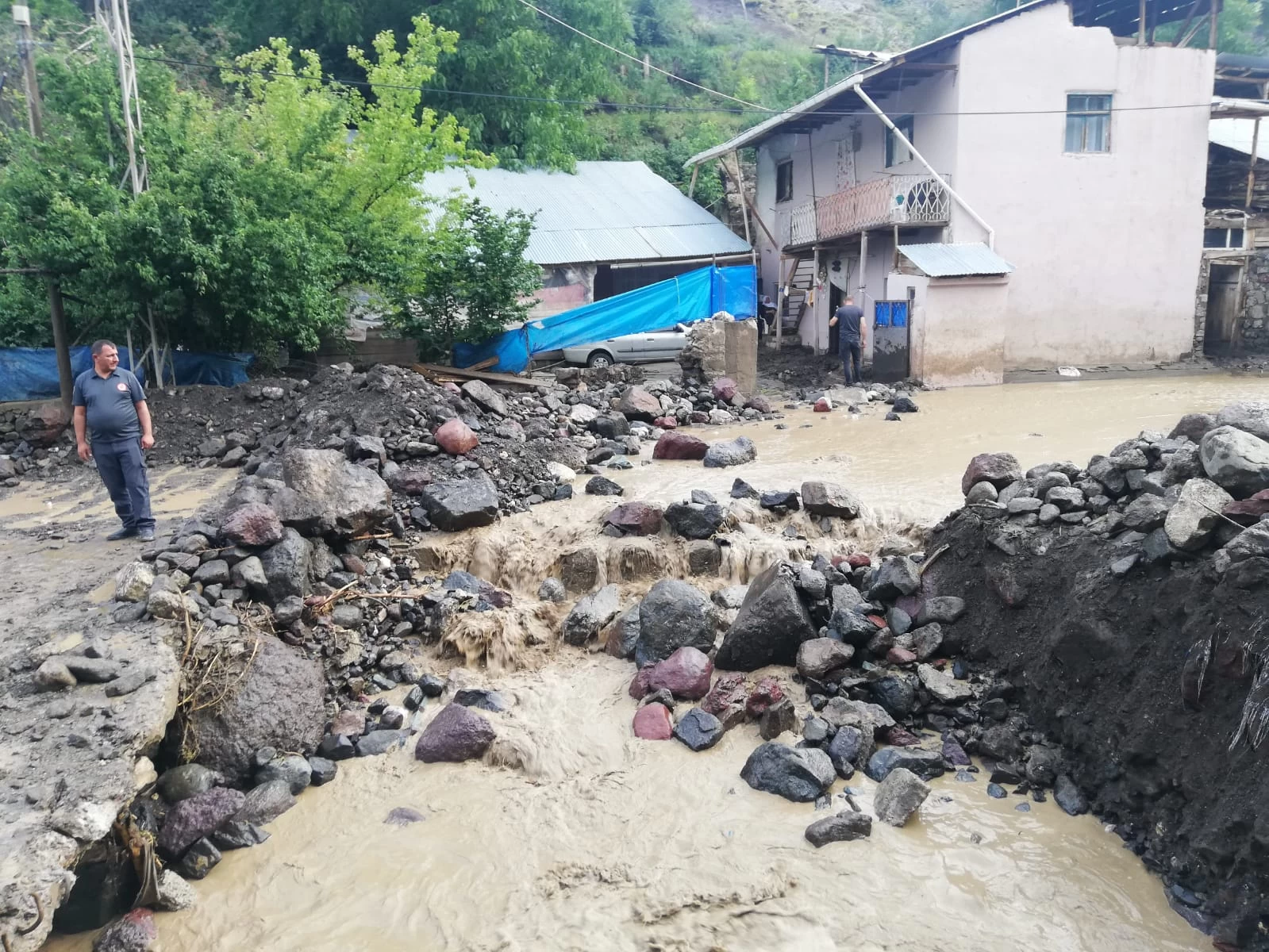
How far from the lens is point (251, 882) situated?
498 cm

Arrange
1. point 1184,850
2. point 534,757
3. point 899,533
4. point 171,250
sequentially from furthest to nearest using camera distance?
point 171,250, point 899,533, point 534,757, point 1184,850

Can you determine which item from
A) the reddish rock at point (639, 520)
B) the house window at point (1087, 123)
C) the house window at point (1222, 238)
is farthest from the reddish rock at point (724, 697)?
the house window at point (1222, 238)

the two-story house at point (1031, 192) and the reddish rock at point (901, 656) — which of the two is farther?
the two-story house at point (1031, 192)

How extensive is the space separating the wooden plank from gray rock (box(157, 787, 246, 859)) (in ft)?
27.8

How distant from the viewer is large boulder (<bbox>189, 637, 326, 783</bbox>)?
18.8ft

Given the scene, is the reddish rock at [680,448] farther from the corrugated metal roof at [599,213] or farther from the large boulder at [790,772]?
the corrugated metal roof at [599,213]

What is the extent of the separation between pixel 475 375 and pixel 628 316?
4.09m

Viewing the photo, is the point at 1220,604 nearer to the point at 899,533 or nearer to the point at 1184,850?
the point at 1184,850

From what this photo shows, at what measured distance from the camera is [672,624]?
23.3 feet

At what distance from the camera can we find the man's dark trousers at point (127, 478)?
7.36 metres

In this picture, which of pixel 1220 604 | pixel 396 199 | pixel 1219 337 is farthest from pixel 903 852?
pixel 1219 337

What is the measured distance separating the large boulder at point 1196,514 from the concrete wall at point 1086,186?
1372 centimetres

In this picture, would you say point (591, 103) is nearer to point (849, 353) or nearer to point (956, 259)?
point (956, 259)

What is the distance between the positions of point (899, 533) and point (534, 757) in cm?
432
